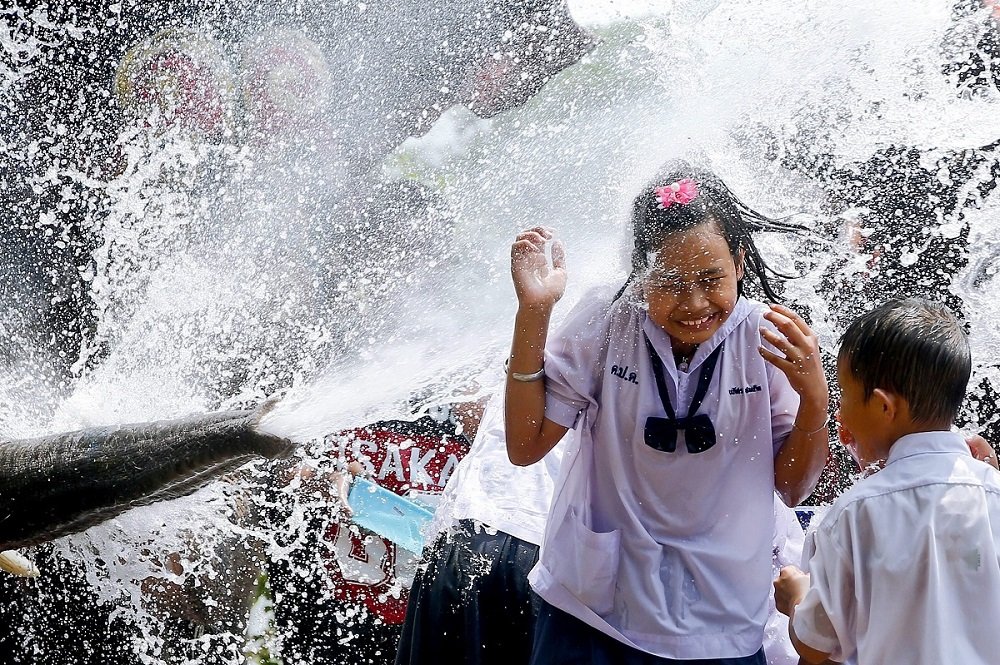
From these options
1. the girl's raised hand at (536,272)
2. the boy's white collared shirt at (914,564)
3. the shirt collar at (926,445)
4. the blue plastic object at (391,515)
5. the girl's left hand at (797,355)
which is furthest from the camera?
the blue plastic object at (391,515)

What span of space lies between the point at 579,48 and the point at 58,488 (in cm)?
402

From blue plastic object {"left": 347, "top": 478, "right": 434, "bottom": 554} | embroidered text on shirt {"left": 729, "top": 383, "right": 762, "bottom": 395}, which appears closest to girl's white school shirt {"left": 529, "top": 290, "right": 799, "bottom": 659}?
embroidered text on shirt {"left": 729, "top": 383, "right": 762, "bottom": 395}

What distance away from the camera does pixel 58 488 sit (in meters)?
2.19

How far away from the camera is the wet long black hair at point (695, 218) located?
202 centimetres

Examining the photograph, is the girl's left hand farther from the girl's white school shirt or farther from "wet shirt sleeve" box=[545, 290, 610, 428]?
"wet shirt sleeve" box=[545, 290, 610, 428]

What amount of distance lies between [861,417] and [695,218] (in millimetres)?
577

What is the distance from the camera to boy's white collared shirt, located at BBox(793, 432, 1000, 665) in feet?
5.63

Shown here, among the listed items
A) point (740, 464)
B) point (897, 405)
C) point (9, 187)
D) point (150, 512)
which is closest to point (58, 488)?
point (150, 512)

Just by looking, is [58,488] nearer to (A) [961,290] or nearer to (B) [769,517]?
(B) [769,517]

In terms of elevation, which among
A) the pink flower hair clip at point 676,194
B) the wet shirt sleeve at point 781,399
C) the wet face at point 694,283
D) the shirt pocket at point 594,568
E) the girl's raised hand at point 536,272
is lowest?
the shirt pocket at point 594,568

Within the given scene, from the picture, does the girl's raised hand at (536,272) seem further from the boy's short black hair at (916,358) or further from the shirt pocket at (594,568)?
the boy's short black hair at (916,358)

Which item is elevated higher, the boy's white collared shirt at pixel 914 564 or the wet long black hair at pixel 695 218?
the wet long black hair at pixel 695 218

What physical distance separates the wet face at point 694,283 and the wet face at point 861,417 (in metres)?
0.30

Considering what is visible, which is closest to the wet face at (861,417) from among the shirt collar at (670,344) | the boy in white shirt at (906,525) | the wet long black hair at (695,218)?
the boy in white shirt at (906,525)
